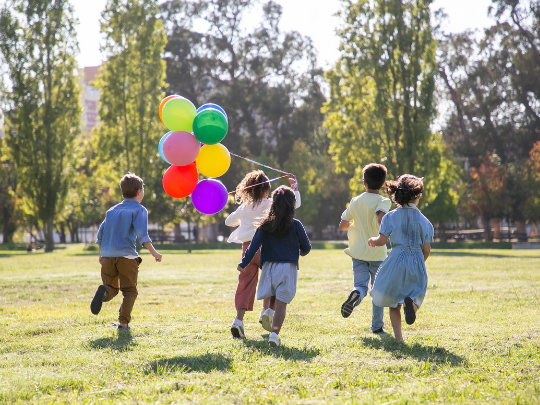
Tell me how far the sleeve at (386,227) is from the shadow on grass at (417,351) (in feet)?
3.34

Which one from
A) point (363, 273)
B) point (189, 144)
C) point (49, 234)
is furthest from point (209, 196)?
point (49, 234)

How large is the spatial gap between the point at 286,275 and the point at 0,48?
32.5 metres

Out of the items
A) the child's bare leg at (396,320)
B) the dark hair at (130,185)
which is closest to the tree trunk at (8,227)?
the dark hair at (130,185)

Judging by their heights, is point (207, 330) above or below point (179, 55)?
below

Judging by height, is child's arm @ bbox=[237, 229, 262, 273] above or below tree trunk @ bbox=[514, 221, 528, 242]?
above

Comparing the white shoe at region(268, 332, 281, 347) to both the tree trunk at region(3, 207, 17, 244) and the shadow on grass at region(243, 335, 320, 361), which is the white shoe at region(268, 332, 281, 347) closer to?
the shadow on grass at region(243, 335, 320, 361)

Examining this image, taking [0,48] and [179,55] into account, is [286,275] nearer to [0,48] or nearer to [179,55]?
[0,48]

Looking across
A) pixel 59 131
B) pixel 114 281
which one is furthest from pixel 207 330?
pixel 59 131

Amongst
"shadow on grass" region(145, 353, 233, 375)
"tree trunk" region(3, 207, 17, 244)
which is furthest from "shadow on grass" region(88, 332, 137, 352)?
"tree trunk" region(3, 207, 17, 244)

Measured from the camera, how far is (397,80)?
2981 centimetres

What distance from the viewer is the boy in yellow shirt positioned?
5.97 m

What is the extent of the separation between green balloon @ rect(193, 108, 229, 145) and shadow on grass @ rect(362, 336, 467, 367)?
3.16 m

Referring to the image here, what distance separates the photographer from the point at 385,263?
5367mm

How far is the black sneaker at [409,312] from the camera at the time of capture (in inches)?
197
